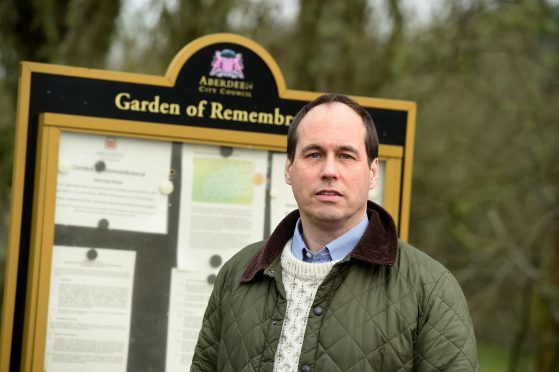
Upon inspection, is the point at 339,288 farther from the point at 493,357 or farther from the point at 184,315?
the point at 493,357

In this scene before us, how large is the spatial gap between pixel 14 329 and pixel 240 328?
4.95 ft

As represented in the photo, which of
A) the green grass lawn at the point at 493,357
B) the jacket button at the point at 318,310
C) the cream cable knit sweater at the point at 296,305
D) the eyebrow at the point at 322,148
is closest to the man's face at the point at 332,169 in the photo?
the eyebrow at the point at 322,148

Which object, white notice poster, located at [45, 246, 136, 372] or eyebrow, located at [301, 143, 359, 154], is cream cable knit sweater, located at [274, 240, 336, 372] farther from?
white notice poster, located at [45, 246, 136, 372]

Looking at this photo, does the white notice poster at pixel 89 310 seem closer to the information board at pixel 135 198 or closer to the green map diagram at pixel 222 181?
the information board at pixel 135 198

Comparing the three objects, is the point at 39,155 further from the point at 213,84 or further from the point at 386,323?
the point at 386,323

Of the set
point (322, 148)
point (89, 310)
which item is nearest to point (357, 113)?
point (322, 148)

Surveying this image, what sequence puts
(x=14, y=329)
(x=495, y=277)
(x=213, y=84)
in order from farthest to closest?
(x=495, y=277)
(x=213, y=84)
(x=14, y=329)

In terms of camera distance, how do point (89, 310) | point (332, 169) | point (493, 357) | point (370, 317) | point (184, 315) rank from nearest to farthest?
point (370, 317)
point (332, 169)
point (89, 310)
point (184, 315)
point (493, 357)

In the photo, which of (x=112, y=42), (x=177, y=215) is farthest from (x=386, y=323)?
(x=112, y=42)

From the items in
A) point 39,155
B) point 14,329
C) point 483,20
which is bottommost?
point 14,329

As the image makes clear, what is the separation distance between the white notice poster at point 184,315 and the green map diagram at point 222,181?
0.36 metres

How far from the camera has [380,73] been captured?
316 inches

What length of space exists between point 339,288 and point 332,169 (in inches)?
13.5

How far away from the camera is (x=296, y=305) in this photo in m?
2.47
